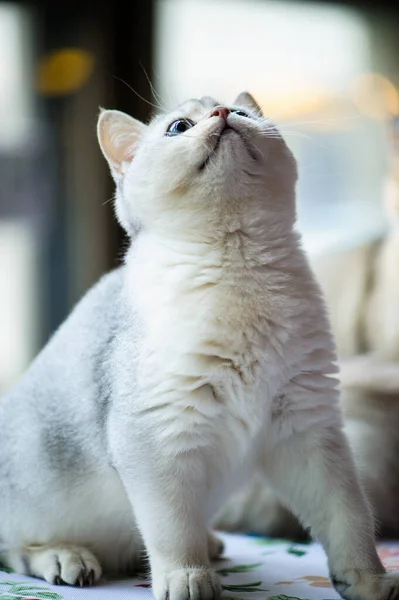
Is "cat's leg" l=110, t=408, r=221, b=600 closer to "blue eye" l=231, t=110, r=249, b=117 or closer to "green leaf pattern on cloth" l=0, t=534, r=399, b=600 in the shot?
"green leaf pattern on cloth" l=0, t=534, r=399, b=600

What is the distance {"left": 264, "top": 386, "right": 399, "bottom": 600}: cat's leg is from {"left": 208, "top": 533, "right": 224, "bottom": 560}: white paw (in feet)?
0.60

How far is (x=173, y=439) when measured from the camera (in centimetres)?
99

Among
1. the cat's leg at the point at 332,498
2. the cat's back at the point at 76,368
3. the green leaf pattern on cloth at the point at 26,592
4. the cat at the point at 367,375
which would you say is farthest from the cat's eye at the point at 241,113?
the green leaf pattern on cloth at the point at 26,592

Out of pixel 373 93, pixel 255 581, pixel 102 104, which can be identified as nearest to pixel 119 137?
pixel 255 581

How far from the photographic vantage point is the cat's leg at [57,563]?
3.53 ft

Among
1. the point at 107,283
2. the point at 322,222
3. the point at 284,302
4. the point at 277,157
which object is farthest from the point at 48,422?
the point at 322,222

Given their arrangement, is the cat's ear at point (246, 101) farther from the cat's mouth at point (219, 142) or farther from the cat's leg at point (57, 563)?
the cat's leg at point (57, 563)

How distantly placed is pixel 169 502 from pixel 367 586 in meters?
0.25

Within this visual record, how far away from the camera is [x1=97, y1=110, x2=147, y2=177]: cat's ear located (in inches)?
46.8

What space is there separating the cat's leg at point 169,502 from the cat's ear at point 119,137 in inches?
16.0

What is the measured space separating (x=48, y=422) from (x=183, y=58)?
1.35 meters

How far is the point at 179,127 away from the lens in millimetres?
1128

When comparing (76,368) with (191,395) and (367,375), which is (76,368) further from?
(367,375)

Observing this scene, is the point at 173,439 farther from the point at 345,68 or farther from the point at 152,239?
the point at 345,68
